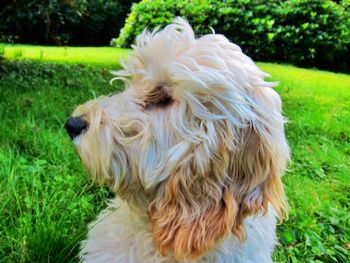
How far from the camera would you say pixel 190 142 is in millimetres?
2057

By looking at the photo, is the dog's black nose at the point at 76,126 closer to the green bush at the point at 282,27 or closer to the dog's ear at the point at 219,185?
the dog's ear at the point at 219,185

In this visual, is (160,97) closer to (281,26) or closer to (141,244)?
(141,244)

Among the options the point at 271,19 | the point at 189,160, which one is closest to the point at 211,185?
the point at 189,160

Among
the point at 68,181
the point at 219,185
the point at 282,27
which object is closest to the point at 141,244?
the point at 219,185

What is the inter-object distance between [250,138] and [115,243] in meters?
0.82

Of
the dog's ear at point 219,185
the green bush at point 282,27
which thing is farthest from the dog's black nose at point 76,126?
the green bush at point 282,27

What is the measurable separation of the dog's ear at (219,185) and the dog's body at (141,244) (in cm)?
16

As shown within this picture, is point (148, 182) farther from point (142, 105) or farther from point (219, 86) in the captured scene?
point (219, 86)

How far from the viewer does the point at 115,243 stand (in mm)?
2428

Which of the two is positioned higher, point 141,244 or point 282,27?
Result: point 141,244

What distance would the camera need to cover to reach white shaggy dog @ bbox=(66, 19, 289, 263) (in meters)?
2.05

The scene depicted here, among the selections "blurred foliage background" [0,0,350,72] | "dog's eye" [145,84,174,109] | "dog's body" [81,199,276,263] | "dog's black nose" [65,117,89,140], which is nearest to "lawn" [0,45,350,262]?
"dog's body" [81,199,276,263]

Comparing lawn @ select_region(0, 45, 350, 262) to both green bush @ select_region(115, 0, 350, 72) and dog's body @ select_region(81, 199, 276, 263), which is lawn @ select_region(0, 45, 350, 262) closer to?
dog's body @ select_region(81, 199, 276, 263)

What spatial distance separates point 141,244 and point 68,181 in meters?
1.16
